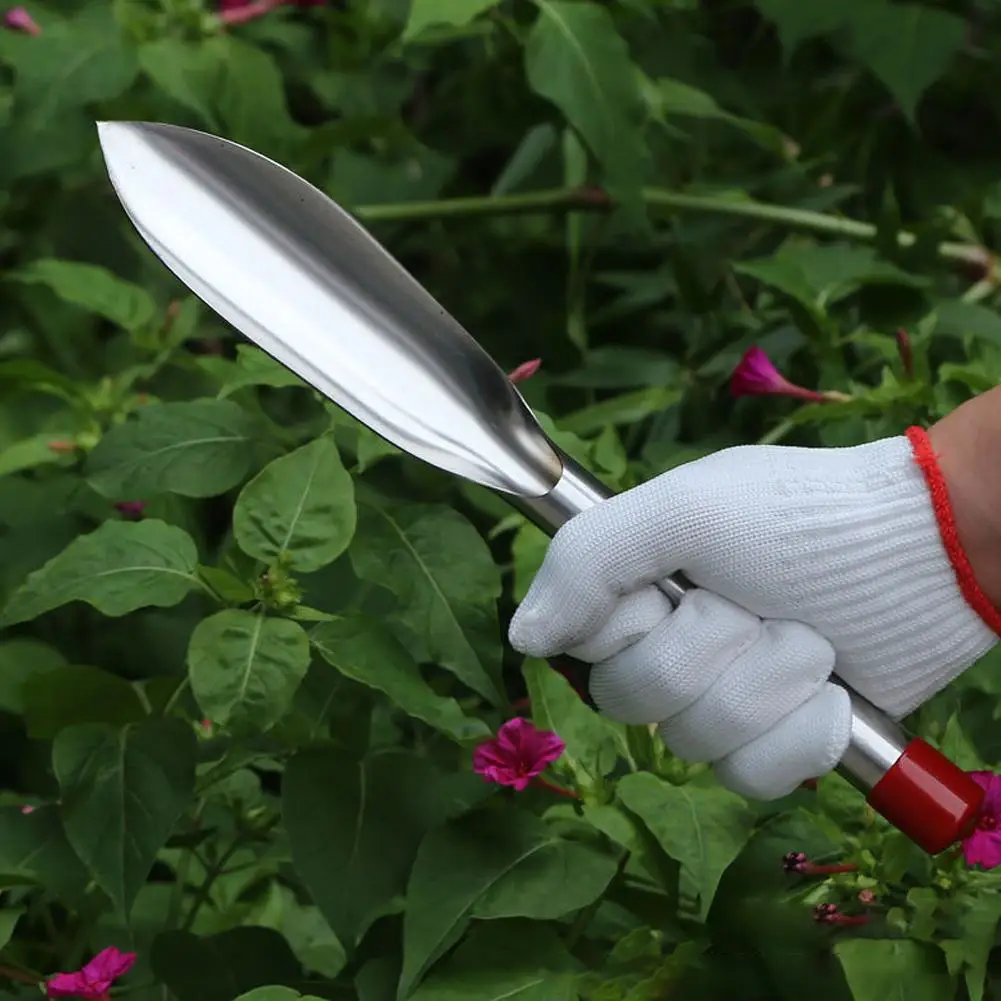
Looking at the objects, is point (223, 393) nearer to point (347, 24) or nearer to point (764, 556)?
point (764, 556)

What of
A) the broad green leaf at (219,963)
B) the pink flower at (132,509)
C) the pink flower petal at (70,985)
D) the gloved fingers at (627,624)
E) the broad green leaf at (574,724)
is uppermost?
the gloved fingers at (627,624)

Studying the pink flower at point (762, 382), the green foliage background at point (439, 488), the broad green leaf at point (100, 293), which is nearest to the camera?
the green foliage background at point (439, 488)

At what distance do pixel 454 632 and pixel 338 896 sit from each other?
153 mm

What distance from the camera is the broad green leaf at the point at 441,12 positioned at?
1.06 meters

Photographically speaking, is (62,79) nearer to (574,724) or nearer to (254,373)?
(254,373)

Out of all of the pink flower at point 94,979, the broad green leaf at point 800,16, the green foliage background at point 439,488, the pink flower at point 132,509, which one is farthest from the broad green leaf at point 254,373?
the broad green leaf at point 800,16

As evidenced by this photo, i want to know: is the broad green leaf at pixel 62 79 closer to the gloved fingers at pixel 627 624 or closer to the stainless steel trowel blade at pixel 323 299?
the stainless steel trowel blade at pixel 323 299

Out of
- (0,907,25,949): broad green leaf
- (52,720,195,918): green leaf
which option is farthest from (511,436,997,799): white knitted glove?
(0,907,25,949): broad green leaf

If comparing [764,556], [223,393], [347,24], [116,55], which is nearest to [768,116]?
[347,24]

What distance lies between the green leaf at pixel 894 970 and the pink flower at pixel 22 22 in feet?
3.27

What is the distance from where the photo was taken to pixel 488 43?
1.29 meters

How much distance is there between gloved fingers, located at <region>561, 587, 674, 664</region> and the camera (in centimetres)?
70

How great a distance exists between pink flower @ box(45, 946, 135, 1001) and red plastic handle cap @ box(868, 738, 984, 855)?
39cm

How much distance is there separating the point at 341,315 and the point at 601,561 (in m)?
0.17
